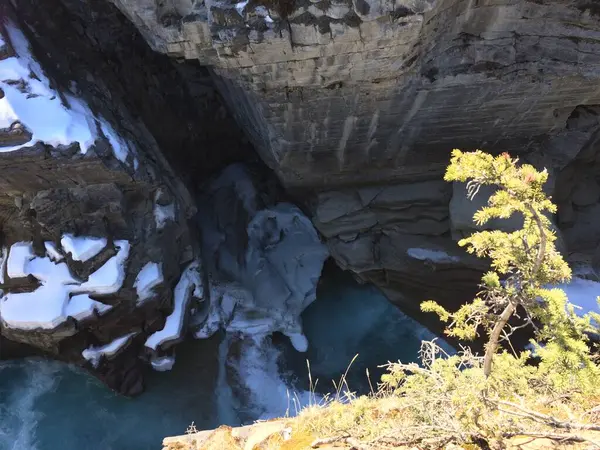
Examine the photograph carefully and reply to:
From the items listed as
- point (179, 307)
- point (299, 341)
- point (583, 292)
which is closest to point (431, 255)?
point (583, 292)

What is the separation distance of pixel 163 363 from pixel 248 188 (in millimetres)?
3570

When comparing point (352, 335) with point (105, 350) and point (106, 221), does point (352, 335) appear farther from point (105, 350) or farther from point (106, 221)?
point (106, 221)

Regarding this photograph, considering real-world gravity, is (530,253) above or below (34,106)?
below

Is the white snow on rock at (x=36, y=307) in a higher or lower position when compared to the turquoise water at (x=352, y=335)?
higher

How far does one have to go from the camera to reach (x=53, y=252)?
595 cm

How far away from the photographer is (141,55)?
728 centimetres

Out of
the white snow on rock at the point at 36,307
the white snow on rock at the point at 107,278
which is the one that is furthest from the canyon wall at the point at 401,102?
the white snow on rock at the point at 36,307

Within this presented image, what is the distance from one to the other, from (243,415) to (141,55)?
5966 millimetres

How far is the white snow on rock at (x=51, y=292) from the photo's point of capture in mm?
5812

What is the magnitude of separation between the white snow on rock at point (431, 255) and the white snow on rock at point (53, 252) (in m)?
5.10

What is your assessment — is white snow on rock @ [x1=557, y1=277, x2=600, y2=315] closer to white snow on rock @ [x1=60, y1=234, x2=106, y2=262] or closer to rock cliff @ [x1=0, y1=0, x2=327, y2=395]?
rock cliff @ [x1=0, y1=0, x2=327, y2=395]

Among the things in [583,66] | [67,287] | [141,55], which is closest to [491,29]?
[583,66]

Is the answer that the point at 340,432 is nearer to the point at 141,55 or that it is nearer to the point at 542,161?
the point at 542,161

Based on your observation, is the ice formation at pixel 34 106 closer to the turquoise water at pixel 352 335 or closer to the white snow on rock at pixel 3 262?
the white snow on rock at pixel 3 262
